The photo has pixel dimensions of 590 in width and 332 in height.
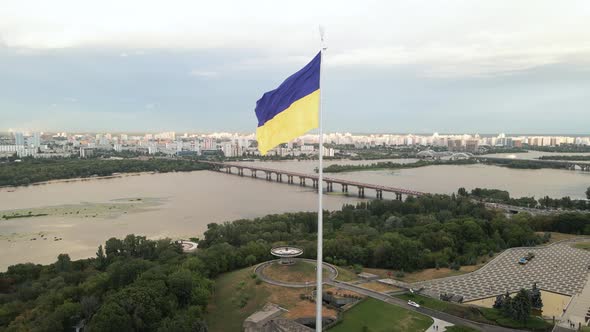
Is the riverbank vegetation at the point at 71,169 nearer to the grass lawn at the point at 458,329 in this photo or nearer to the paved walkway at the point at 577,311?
the grass lawn at the point at 458,329

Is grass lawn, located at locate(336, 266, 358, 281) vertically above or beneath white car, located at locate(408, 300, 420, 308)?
above

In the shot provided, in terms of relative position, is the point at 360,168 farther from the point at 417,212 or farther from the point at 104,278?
the point at 104,278

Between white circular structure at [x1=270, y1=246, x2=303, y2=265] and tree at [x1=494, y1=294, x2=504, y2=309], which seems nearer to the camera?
tree at [x1=494, y1=294, x2=504, y2=309]

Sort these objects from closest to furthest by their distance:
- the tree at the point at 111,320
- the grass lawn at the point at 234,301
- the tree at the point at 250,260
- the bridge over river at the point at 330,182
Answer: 1. the tree at the point at 111,320
2. the grass lawn at the point at 234,301
3. the tree at the point at 250,260
4. the bridge over river at the point at 330,182

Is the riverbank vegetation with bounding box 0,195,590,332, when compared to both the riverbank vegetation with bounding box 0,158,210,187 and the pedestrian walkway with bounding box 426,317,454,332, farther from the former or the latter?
the riverbank vegetation with bounding box 0,158,210,187

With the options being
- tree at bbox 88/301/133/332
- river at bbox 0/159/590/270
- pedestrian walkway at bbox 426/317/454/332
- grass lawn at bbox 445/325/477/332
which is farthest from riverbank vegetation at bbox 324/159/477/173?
tree at bbox 88/301/133/332

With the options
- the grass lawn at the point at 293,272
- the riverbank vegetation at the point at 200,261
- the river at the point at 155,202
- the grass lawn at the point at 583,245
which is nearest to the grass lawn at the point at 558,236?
the riverbank vegetation at the point at 200,261

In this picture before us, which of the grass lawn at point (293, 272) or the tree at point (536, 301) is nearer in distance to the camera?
the tree at point (536, 301)
